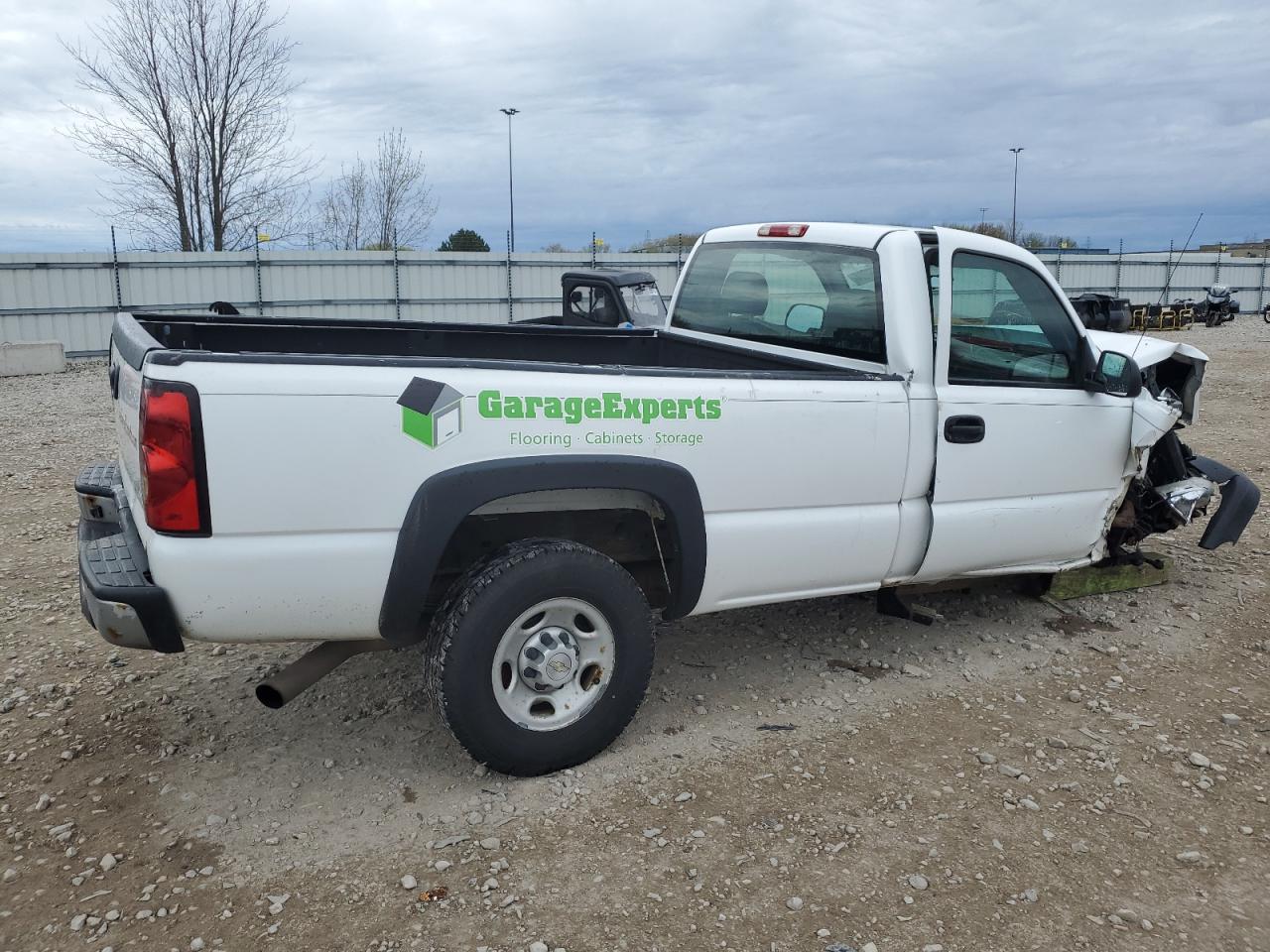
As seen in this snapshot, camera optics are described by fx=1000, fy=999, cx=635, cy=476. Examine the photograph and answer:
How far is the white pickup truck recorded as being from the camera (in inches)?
116

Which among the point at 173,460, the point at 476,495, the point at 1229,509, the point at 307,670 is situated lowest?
the point at 307,670

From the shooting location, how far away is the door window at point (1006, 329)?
4176 millimetres

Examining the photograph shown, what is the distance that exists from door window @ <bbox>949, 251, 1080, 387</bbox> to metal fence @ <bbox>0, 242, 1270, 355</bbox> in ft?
50.2

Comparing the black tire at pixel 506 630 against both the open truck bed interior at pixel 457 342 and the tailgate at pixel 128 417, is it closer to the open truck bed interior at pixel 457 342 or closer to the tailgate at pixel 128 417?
the tailgate at pixel 128 417

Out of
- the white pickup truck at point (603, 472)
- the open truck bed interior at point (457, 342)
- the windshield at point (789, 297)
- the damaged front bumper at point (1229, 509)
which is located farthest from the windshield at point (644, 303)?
the damaged front bumper at point (1229, 509)

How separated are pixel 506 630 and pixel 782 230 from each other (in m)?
2.43

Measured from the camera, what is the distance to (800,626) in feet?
16.4

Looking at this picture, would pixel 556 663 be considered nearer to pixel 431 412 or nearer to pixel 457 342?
pixel 431 412

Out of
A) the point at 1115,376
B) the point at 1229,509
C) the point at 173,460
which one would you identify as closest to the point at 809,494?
the point at 1115,376

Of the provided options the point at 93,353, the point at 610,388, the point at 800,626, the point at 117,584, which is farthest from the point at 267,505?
the point at 93,353

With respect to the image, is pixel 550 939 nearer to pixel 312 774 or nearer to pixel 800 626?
pixel 312 774

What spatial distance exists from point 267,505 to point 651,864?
1.59 metres

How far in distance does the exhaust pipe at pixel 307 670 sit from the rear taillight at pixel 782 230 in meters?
2.59

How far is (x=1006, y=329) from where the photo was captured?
4375 millimetres
